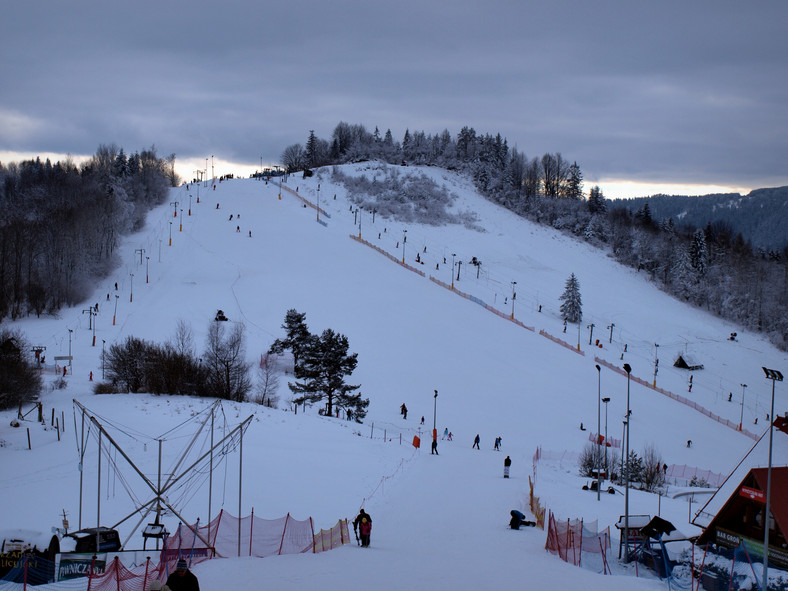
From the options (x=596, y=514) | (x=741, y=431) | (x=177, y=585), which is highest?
(x=177, y=585)

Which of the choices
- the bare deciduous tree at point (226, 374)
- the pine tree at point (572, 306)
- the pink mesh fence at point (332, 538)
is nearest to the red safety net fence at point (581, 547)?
the pink mesh fence at point (332, 538)

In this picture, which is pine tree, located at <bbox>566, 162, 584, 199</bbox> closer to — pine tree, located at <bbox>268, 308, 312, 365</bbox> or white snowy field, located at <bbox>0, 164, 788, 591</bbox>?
white snowy field, located at <bbox>0, 164, 788, 591</bbox>

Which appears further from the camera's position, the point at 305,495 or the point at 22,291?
the point at 22,291

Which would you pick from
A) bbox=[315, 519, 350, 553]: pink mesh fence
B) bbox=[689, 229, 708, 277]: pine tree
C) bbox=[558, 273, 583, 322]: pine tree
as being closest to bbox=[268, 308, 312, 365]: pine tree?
bbox=[315, 519, 350, 553]: pink mesh fence

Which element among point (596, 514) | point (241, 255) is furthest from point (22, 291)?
point (596, 514)

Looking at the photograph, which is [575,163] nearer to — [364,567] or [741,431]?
[741,431]

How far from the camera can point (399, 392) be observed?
143 ft

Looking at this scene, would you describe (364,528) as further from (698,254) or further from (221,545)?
(698,254)

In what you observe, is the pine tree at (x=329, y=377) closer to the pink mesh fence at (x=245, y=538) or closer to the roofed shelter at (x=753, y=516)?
the pink mesh fence at (x=245, y=538)

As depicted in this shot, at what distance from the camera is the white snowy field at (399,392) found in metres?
17.7

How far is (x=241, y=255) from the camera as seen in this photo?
75.0 m

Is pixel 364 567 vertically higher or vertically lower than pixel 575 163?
lower

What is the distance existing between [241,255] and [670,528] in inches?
2560

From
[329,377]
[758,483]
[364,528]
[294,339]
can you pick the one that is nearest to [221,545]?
[364,528]
